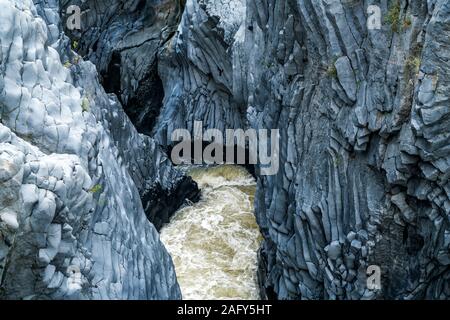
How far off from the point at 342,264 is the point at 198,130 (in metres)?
16.3

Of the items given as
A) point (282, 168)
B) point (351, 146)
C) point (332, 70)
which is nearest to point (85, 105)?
point (332, 70)

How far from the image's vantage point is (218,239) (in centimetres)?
2314

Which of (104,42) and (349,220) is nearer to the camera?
(349,220)

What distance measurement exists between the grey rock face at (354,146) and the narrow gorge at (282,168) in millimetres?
44

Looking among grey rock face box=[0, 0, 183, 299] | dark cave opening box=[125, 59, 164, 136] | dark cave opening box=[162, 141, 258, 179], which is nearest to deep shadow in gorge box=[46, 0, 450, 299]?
grey rock face box=[0, 0, 183, 299]

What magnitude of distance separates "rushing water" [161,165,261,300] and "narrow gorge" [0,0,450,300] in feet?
0.33

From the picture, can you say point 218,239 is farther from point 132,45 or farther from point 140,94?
point 132,45

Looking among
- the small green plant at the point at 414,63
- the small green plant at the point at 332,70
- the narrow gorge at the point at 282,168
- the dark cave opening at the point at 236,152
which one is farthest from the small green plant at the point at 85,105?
the dark cave opening at the point at 236,152

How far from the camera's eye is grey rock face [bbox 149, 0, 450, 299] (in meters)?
12.9

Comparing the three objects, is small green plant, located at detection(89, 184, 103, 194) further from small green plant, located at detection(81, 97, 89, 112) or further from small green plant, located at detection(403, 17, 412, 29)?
small green plant, located at detection(403, 17, 412, 29)

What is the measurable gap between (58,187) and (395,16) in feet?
30.8
